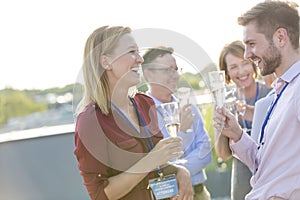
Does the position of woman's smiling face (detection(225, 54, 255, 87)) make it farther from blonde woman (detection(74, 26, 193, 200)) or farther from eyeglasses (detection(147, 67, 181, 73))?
blonde woman (detection(74, 26, 193, 200))

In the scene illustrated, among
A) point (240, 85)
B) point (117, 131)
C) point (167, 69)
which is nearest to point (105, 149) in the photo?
point (117, 131)

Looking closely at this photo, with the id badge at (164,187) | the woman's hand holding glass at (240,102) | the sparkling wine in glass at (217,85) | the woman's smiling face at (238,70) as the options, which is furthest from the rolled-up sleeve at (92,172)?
the woman's smiling face at (238,70)

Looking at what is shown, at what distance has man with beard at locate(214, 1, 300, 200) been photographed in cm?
192

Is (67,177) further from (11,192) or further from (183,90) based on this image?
(183,90)

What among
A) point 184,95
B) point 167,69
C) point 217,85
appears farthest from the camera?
point 167,69

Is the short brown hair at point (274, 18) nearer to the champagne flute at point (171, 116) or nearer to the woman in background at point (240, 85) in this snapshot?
the champagne flute at point (171, 116)

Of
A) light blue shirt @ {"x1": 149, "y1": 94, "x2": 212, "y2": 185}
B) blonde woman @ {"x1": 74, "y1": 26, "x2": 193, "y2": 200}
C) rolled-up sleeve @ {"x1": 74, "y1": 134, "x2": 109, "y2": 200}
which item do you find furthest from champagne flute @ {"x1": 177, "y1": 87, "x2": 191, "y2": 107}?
rolled-up sleeve @ {"x1": 74, "y1": 134, "x2": 109, "y2": 200}

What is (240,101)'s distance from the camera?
3205 millimetres

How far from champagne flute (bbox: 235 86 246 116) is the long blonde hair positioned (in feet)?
3.74

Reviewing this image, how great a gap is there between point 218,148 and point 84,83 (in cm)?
117

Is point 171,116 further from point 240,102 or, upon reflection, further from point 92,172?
point 240,102

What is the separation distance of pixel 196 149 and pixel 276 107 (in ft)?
4.02

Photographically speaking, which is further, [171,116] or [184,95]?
[184,95]

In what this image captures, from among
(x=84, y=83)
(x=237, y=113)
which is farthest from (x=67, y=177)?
(x=84, y=83)
